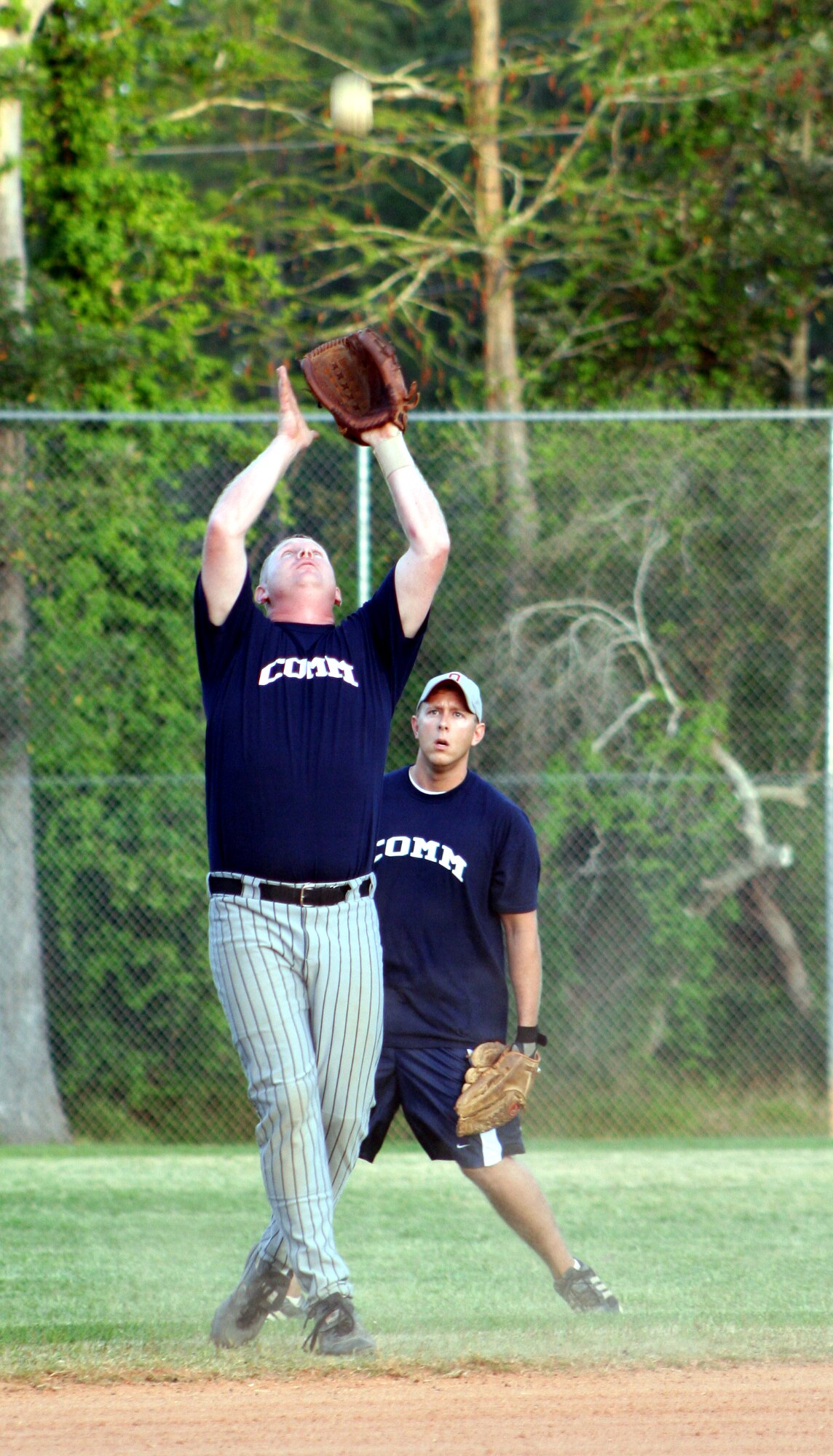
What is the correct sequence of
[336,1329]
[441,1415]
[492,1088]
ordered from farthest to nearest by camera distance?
[492,1088]
[336,1329]
[441,1415]

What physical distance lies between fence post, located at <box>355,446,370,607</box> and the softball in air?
186 inches

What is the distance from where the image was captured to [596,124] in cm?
1502

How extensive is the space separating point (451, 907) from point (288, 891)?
137 centimetres

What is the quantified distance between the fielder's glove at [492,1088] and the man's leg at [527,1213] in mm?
131

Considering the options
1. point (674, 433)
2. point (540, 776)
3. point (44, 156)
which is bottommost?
point (540, 776)

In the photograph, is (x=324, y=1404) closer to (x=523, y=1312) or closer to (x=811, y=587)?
(x=523, y=1312)

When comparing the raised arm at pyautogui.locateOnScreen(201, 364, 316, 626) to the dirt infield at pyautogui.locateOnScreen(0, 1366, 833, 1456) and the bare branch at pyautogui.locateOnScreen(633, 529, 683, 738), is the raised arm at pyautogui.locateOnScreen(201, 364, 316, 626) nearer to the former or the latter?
the dirt infield at pyautogui.locateOnScreen(0, 1366, 833, 1456)

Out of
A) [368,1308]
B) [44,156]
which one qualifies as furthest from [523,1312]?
[44,156]

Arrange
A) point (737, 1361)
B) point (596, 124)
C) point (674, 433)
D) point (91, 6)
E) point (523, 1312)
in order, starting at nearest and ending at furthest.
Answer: point (737, 1361)
point (523, 1312)
point (674, 433)
point (91, 6)
point (596, 124)

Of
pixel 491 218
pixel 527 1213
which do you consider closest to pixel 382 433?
pixel 527 1213

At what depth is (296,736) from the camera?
414 centimetres

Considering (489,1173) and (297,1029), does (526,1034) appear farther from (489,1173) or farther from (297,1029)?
(297,1029)

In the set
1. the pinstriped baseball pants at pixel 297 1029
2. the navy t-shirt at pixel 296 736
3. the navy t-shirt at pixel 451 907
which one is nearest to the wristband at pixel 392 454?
the navy t-shirt at pixel 296 736

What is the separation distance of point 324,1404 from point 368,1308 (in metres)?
1.54
